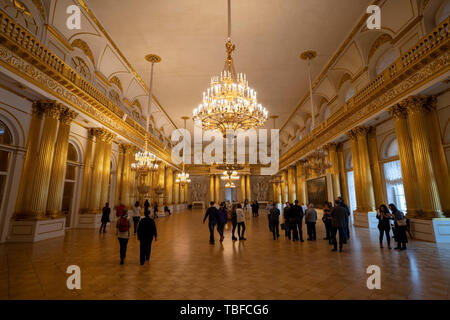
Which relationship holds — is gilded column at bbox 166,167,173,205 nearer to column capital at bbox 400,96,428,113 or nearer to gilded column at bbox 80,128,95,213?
gilded column at bbox 80,128,95,213

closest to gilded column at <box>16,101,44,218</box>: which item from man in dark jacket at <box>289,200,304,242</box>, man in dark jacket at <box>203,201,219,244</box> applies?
man in dark jacket at <box>203,201,219,244</box>

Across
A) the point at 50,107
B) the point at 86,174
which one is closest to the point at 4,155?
the point at 50,107

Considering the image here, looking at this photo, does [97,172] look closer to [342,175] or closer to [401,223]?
[401,223]

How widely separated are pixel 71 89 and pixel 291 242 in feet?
27.6

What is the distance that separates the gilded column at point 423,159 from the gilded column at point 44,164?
10.8 m

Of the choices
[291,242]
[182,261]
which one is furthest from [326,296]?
[291,242]

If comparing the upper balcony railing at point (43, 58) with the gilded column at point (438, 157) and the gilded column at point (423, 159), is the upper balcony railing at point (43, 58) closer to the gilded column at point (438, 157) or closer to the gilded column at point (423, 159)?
the gilded column at point (423, 159)

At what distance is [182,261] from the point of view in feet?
13.7

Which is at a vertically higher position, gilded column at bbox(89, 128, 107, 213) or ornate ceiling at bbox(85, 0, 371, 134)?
ornate ceiling at bbox(85, 0, 371, 134)

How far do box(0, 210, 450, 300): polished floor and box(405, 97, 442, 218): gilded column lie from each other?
1176 millimetres

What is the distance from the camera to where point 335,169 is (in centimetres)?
1117

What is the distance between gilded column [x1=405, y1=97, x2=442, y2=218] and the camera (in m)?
5.83
